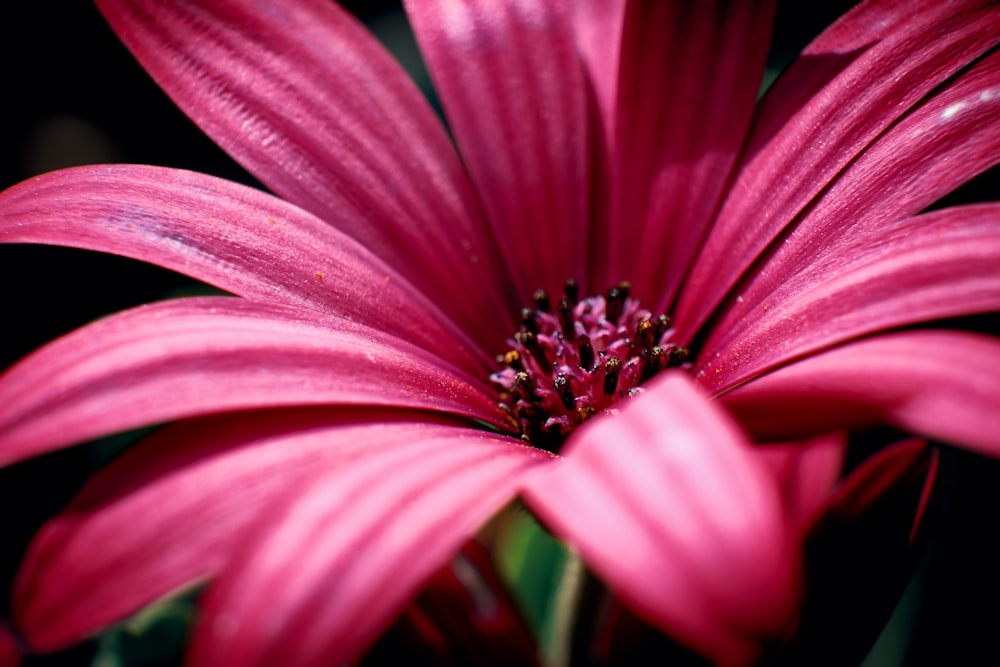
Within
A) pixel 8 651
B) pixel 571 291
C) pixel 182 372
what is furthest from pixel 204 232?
pixel 571 291

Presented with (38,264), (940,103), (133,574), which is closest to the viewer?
(133,574)

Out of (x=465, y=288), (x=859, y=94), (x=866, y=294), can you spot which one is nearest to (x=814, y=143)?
(x=859, y=94)

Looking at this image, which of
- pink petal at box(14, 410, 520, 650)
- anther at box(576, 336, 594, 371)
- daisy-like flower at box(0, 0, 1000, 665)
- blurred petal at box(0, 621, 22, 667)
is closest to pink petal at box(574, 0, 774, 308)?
daisy-like flower at box(0, 0, 1000, 665)

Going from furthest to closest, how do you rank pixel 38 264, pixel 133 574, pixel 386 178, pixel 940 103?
pixel 38 264, pixel 386 178, pixel 940 103, pixel 133 574

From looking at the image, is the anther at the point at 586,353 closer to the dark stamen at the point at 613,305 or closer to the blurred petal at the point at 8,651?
the dark stamen at the point at 613,305

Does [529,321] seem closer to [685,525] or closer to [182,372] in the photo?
[182,372]

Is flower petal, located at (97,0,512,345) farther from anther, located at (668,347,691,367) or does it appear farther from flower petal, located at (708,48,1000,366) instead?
flower petal, located at (708,48,1000,366)

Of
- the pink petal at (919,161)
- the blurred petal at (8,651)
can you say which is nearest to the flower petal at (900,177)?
the pink petal at (919,161)

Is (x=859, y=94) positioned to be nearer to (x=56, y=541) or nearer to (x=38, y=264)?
(x=56, y=541)
